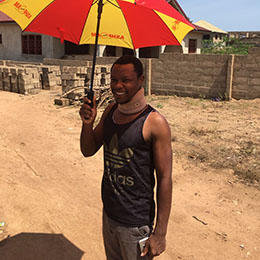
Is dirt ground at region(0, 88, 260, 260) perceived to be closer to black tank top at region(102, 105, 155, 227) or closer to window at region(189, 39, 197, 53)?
black tank top at region(102, 105, 155, 227)


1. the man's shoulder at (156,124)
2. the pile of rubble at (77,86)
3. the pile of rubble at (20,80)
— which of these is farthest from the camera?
the pile of rubble at (20,80)

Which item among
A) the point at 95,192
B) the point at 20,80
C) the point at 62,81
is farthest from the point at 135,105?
the point at 20,80

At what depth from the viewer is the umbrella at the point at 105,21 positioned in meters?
2.90

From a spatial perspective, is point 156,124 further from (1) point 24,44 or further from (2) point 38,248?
(1) point 24,44

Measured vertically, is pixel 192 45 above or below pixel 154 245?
above

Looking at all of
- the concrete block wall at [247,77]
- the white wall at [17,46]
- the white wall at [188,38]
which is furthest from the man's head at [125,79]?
the white wall at [188,38]

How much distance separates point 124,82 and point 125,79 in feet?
0.07

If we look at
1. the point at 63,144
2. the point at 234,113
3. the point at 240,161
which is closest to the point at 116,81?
the point at 240,161

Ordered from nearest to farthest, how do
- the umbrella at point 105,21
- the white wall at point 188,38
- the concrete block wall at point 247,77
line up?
the umbrella at point 105,21, the concrete block wall at point 247,77, the white wall at point 188,38

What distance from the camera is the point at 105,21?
10.1 feet

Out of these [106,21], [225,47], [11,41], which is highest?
[225,47]

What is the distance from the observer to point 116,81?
197cm

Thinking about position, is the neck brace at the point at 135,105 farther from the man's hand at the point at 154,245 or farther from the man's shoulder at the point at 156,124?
the man's hand at the point at 154,245

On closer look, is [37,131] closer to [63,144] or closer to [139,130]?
[63,144]
